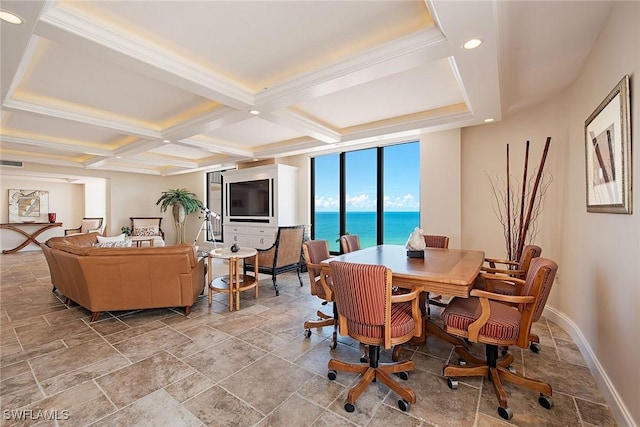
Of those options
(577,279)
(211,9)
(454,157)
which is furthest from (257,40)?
(577,279)

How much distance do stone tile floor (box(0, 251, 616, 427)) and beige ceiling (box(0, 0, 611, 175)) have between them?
2.41m

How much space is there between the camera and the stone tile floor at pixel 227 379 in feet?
5.63

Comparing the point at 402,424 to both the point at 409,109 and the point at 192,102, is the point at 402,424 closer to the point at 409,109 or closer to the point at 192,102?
the point at 409,109

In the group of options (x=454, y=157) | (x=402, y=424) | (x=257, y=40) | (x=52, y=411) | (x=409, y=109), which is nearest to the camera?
(x=402, y=424)

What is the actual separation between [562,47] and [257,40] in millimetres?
2403

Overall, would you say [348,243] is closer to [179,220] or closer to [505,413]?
[505,413]

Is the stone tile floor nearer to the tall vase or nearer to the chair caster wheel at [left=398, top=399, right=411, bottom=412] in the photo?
the chair caster wheel at [left=398, top=399, right=411, bottom=412]

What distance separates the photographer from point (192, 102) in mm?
3338

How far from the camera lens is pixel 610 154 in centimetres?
187

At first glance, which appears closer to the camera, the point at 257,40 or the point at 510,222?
the point at 257,40

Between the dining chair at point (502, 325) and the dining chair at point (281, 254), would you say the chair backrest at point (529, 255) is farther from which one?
the dining chair at point (281, 254)

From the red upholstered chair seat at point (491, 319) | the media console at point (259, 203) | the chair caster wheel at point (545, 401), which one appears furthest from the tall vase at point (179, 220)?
the chair caster wheel at point (545, 401)

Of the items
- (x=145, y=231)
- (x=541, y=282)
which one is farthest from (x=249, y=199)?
(x=541, y=282)

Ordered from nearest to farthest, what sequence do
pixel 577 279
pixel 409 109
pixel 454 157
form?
pixel 577 279 → pixel 409 109 → pixel 454 157
